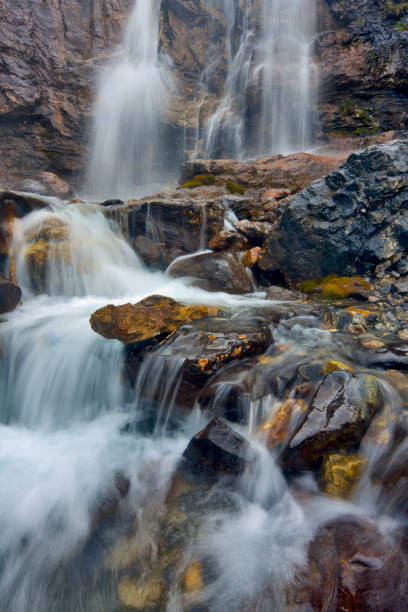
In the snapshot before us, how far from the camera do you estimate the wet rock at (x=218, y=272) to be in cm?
746

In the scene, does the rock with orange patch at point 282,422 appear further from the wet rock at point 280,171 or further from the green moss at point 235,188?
the green moss at point 235,188

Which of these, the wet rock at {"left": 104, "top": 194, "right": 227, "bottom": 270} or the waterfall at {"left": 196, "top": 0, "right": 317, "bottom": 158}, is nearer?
the wet rock at {"left": 104, "top": 194, "right": 227, "bottom": 270}

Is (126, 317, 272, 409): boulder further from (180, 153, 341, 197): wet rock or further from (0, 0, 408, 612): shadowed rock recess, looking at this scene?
(180, 153, 341, 197): wet rock

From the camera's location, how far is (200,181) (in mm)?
13750

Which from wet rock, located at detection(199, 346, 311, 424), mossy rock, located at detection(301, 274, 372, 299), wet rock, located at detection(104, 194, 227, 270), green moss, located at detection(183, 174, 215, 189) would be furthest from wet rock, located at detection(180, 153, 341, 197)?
wet rock, located at detection(199, 346, 311, 424)

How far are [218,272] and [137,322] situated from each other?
11.7 ft

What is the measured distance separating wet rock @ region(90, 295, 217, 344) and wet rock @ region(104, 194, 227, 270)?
4.45 meters

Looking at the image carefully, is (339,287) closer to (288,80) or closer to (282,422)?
(282,422)

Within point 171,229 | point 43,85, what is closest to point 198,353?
point 171,229

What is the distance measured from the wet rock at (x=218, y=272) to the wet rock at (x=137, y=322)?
8.56ft

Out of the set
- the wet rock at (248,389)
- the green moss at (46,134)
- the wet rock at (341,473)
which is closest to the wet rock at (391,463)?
the wet rock at (341,473)

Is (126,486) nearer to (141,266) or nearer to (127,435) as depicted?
(127,435)

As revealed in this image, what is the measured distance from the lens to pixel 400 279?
19.7 ft

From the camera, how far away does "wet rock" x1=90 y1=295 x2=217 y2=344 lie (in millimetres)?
4496
